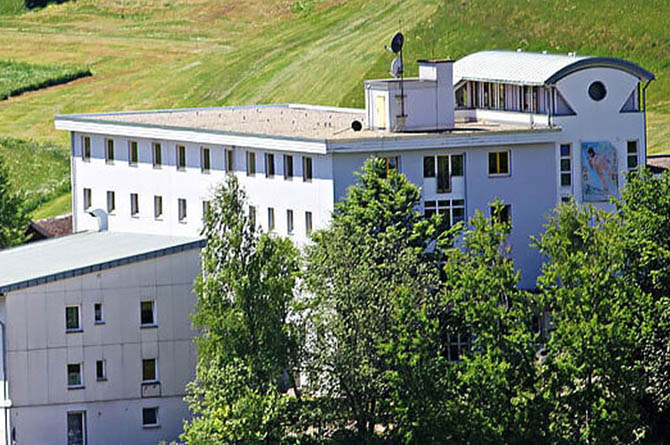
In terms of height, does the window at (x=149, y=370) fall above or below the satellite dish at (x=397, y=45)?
below

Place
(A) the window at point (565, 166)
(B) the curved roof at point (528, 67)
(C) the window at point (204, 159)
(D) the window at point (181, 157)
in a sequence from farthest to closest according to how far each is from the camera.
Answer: (D) the window at point (181, 157) < (C) the window at point (204, 159) < (A) the window at point (565, 166) < (B) the curved roof at point (528, 67)

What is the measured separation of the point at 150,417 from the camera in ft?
226

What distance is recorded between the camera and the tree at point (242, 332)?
60.2m

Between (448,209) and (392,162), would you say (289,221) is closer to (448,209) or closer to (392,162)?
(392,162)

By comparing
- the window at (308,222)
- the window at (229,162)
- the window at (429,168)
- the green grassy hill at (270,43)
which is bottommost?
the window at (308,222)

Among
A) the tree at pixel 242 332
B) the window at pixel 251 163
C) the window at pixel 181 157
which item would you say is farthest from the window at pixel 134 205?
the tree at pixel 242 332

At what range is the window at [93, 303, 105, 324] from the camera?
6831 centimetres

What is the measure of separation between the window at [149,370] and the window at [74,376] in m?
2.53

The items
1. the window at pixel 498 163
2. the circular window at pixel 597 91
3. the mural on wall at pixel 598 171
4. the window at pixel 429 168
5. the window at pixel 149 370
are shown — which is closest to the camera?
the window at pixel 149 370

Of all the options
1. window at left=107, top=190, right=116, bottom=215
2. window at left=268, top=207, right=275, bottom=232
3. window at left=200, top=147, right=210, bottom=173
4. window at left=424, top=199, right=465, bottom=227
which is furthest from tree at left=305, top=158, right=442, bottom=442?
window at left=107, top=190, right=116, bottom=215

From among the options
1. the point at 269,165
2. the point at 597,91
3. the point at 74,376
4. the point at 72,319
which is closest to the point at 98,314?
the point at 72,319

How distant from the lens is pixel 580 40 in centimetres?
12781

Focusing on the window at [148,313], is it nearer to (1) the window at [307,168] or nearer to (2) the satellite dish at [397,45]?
(1) the window at [307,168]

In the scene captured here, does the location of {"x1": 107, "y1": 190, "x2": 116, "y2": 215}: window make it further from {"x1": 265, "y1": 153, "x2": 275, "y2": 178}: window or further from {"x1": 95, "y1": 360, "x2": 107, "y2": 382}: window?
{"x1": 95, "y1": 360, "x2": 107, "y2": 382}: window
